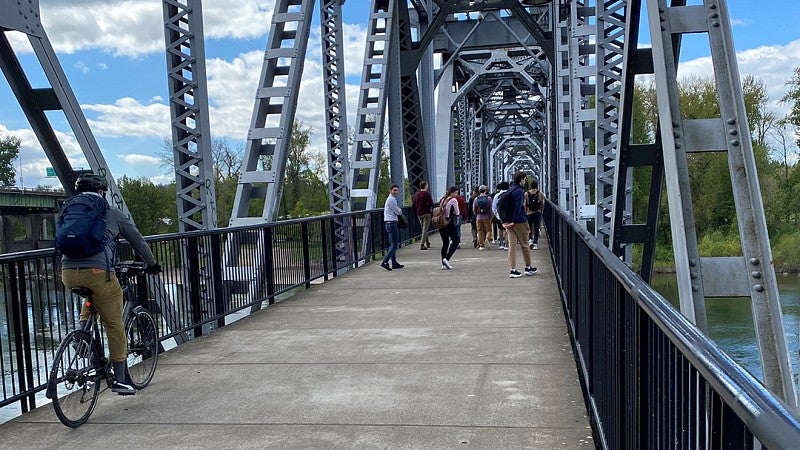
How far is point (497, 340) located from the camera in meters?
7.45

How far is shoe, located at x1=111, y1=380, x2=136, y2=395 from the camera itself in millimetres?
5458

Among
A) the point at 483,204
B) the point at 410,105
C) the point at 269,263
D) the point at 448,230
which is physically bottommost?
the point at 269,263

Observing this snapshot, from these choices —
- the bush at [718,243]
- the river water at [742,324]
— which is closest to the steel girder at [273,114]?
the river water at [742,324]

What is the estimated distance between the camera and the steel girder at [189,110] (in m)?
8.76

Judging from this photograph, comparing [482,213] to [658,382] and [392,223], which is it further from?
[658,382]

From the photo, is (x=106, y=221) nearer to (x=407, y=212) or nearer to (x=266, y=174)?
(x=266, y=174)

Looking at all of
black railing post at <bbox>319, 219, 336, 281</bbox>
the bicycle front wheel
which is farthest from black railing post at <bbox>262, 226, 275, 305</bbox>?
the bicycle front wheel

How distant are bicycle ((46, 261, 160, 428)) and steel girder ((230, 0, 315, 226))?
501 centimetres

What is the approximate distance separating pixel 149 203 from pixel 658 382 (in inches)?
2081

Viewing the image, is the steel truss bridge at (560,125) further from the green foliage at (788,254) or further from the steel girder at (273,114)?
the green foliage at (788,254)

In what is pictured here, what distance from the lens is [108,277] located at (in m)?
5.25

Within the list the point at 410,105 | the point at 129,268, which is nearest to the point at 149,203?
the point at 410,105

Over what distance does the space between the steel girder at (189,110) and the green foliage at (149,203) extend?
38002 mm

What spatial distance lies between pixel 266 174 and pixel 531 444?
7598mm
